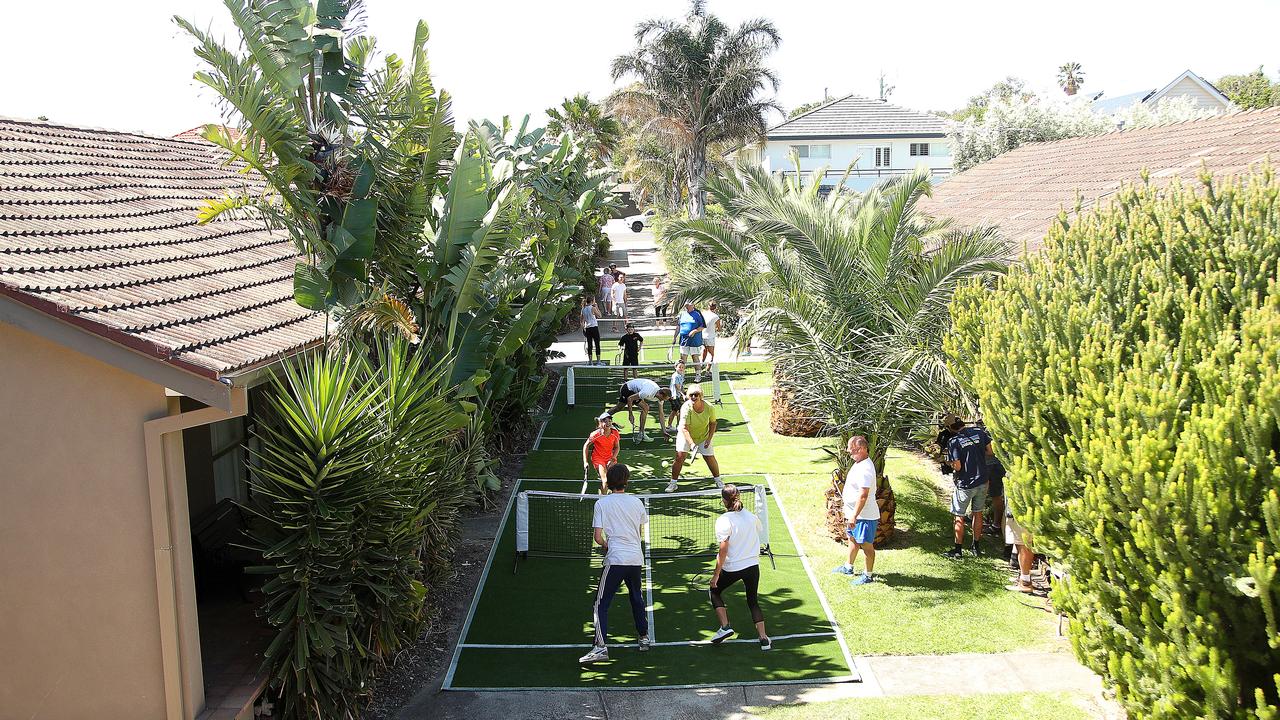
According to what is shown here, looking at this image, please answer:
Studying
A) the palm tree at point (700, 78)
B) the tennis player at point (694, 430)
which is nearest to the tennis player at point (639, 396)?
the tennis player at point (694, 430)

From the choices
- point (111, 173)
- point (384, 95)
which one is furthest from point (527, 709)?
point (111, 173)

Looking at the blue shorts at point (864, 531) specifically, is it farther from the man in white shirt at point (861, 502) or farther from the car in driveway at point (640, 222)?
the car in driveway at point (640, 222)

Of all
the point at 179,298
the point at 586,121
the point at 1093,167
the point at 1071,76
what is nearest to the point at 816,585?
the point at 179,298

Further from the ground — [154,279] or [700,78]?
[700,78]

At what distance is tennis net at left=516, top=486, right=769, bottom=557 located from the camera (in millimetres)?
11078

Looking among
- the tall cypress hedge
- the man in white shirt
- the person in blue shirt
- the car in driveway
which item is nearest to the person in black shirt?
the person in blue shirt

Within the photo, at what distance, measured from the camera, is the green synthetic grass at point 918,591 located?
9211 mm

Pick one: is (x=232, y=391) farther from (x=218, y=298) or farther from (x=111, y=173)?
(x=111, y=173)

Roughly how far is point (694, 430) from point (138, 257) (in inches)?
296

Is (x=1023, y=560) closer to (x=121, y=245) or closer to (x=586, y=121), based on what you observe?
(x=121, y=245)

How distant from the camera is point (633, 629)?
375 inches

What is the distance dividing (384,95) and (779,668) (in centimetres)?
687

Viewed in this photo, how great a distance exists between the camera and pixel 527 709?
315 inches

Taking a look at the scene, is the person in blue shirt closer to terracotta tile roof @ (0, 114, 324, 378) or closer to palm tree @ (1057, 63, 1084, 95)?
terracotta tile roof @ (0, 114, 324, 378)
